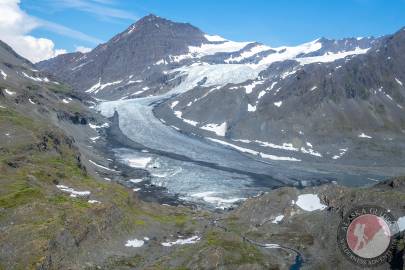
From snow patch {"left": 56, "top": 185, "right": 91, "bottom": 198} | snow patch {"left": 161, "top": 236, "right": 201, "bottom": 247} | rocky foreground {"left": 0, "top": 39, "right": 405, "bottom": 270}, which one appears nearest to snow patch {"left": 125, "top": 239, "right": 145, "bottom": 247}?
rocky foreground {"left": 0, "top": 39, "right": 405, "bottom": 270}

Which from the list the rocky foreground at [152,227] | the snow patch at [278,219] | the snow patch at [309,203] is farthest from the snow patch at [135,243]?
the snow patch at [309,203]

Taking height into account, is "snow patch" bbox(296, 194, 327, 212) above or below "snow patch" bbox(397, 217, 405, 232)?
below

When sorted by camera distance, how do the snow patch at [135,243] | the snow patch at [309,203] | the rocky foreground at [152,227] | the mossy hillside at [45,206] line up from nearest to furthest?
the mossy hillside at [45,206]
the rocky foreground at [152,227]
the snow patch at [135,243]
the snow patch at [309,203]

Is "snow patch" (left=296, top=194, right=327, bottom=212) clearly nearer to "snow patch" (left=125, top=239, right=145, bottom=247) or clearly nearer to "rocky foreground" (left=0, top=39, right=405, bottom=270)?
"rocky foreground" (left=0, top=39, right=405, bottom=270)

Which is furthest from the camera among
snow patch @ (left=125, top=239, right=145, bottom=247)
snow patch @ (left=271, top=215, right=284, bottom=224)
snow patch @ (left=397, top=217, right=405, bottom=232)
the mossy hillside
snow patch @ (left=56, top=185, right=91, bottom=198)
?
snow patch @ (left=56, top=185, right=91, bottom=198)

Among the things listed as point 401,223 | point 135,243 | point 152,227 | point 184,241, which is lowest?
point 135,243

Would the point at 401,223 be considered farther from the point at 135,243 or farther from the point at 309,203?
the point at 135,243

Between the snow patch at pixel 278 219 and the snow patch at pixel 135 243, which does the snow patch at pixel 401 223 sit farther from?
the snow patch at pixel 135 243

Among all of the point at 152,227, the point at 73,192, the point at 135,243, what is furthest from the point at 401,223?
the point at 73,192

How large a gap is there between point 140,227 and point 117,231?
6.53m

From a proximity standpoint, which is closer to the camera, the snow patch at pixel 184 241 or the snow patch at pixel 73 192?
the snow patch at pixel 184 241

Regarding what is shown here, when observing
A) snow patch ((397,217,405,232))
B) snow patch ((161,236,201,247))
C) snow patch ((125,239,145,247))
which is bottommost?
snow patch ((125,239,145,247))

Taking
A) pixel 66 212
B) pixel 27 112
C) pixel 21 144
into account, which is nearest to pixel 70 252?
pixel 66 212

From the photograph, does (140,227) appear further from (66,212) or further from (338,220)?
(338,220)
